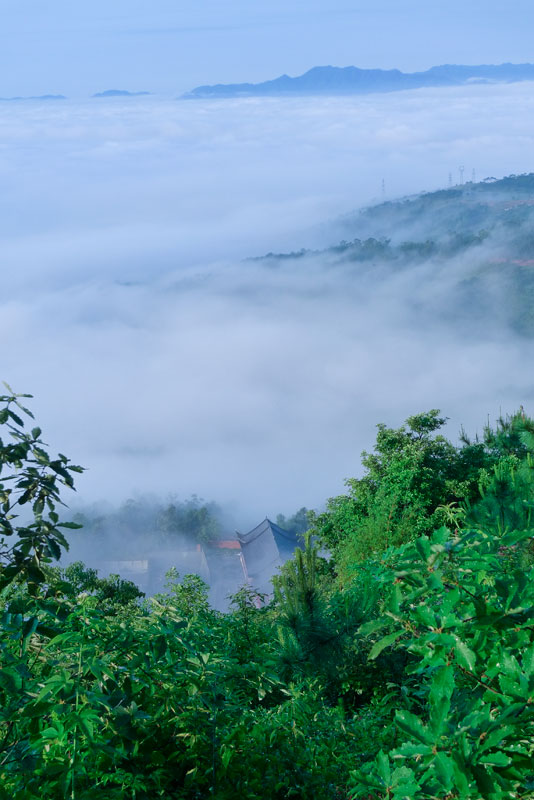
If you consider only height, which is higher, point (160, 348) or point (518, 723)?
point (160, 348)

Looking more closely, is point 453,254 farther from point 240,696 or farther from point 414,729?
point 414,729

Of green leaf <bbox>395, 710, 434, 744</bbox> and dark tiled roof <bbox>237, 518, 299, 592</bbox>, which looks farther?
dark tiled roof <bbox>237, 518, 299, 592</bbox>

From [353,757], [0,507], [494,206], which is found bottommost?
[353,757]

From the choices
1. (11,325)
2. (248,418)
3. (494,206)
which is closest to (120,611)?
(248,418)

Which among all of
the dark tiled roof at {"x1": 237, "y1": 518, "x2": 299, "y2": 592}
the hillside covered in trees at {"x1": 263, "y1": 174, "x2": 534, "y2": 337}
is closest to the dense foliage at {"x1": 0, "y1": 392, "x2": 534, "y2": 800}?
the dark tiled roof at {"x1": 237, "y1": 518, "x2": 299, "y2": 592}

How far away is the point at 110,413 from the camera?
9562cm

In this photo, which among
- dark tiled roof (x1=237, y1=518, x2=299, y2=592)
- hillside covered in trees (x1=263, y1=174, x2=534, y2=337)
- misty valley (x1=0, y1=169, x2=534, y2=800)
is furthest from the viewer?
hillside covered in trees (x1=263, y1=174, x2=534, y2=337)

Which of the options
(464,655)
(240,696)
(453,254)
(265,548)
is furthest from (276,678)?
(453,254)

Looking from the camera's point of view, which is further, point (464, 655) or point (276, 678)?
point (276, 678)

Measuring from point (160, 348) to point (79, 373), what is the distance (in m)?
12.6

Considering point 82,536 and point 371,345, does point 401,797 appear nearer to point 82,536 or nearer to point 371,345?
point 82,536

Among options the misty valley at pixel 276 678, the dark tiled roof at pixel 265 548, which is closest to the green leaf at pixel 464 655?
the misty valley at pixel 276 678

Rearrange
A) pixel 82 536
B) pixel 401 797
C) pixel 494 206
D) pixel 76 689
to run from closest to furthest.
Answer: pixel 401 797 < pixel 76 689 < pixel 82 536 < pixel 494 206

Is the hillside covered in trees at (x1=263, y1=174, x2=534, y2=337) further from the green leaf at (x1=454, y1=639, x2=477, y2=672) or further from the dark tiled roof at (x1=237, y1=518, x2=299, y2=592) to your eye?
the green leaf at (x1=454, y1=639, x2=477, y2=672)
